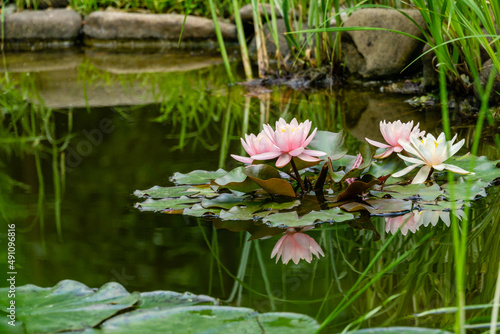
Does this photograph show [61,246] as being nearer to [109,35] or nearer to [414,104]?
[414,104]

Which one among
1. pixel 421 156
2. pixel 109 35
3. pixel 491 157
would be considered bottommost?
pixel 491 157

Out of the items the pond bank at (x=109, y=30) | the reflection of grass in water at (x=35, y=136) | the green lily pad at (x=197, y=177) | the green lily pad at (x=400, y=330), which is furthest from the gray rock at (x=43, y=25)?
the green lily pad at (x=400, y=330)

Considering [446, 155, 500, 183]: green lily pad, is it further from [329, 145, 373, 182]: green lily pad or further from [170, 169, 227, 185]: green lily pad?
[170, 169, 227, 185]: green lily pad

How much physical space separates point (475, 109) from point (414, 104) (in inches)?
14.8

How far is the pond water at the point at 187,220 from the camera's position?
93 centimetres

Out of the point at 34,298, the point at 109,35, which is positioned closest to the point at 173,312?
the point at 34,298

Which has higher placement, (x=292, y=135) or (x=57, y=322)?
(x=292, y=135)

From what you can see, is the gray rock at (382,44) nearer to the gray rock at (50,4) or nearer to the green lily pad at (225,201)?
the green lily pad at (225,201)

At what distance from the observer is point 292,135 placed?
1.33 meters

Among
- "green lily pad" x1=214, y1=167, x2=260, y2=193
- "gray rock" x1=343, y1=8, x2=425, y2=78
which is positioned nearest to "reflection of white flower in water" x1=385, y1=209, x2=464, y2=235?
"green lily pad" x1=214, y1=167, x2=260, y2=193

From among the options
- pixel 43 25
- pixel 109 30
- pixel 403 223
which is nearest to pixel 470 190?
pixel 403 223

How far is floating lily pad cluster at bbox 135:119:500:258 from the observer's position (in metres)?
1.31

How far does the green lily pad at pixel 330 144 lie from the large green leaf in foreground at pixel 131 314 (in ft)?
2.21

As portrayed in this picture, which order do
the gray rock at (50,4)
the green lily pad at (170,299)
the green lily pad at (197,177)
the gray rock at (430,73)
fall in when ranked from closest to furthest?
the green lily pad at (170,299) < the green lily pad at (197,177) < the gray rock at (430,73) < the gray rock at (50,4)
